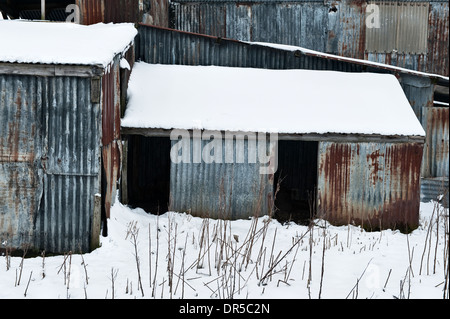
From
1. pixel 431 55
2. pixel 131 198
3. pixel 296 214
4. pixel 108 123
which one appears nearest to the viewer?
pixel 108 123

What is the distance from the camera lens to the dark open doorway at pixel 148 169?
1449 centimetres

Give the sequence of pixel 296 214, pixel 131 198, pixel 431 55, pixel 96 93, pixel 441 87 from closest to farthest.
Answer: pixel 96 93 → pixel 296 214 → pixel 131 198 → pixel 441 87 → pixel 431 55

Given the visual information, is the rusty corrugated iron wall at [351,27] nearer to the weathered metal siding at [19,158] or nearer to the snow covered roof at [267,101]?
the snow covered roof at [267,101]

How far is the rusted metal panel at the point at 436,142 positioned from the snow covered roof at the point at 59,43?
9842mm

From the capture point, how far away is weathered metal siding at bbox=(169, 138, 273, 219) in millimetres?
11516

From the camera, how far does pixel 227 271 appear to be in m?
7.48

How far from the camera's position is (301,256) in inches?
338

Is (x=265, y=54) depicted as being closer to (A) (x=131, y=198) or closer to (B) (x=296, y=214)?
(B) (x=296, y=214)

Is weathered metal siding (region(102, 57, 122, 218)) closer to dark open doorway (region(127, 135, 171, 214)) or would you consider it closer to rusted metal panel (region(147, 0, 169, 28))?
dark open doorway (region(127, 135, 171, 214))

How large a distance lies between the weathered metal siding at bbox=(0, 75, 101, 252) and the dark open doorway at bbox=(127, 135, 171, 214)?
18.9 ft
